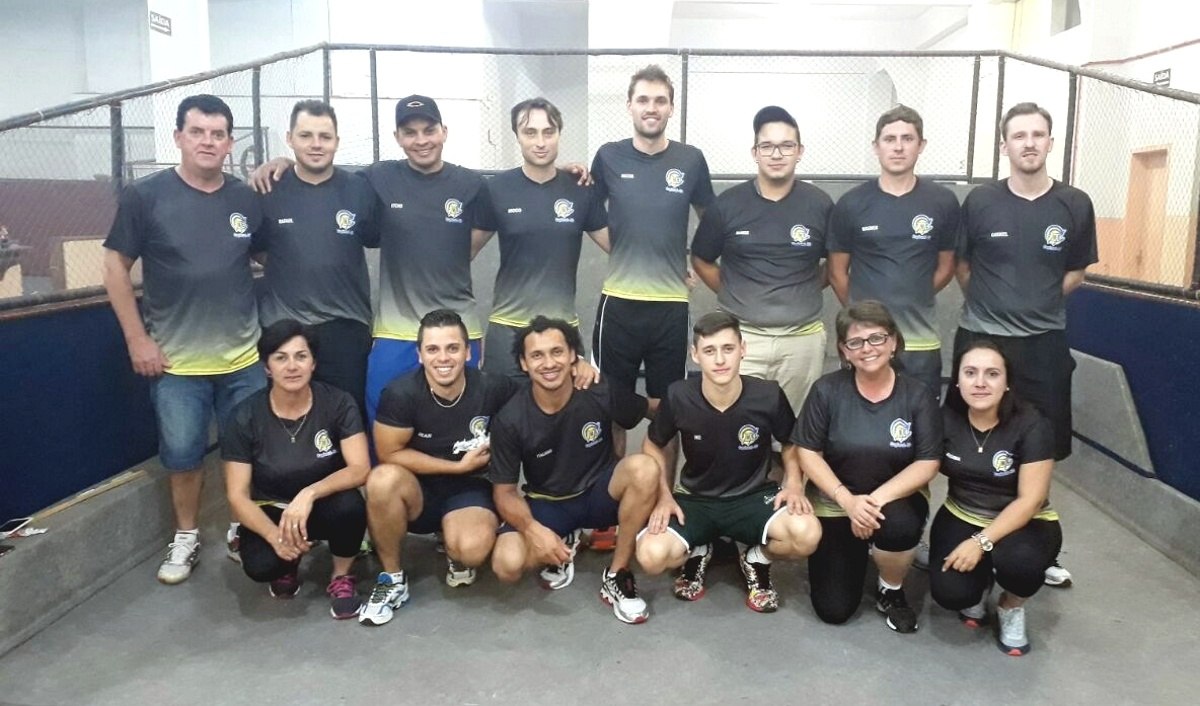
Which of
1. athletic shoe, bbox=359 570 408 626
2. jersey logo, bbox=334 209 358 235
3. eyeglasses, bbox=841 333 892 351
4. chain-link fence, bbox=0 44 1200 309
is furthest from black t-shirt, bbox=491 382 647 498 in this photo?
chain-link fence, bbox=0 44 1200 309

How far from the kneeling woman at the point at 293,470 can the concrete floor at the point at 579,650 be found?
0.16 meters

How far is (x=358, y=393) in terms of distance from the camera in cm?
344

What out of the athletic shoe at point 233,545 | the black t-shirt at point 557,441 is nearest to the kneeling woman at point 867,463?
the black t-shirt at point 557,441

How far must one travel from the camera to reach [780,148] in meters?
3.25

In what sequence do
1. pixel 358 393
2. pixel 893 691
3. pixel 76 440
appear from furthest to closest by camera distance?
pixel 358 393, pixel 76 440, pixel 893 691

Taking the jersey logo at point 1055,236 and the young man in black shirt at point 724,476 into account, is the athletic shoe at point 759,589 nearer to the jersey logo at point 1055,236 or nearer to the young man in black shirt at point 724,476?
the young man in black shirt at point 724,476

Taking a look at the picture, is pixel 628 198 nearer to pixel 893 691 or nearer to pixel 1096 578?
pixel 893 691

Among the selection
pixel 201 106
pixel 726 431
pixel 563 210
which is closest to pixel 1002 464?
pixel 726 431

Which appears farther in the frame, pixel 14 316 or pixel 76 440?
pixel 76 440

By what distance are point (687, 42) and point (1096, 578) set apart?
38.0 ft

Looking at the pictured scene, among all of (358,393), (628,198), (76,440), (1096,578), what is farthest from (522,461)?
(1096,578)

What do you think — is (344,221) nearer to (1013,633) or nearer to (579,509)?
(579,509)

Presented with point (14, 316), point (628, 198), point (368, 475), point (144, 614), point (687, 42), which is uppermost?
point (687, 42)

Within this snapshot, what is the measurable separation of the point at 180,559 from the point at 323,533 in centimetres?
66
